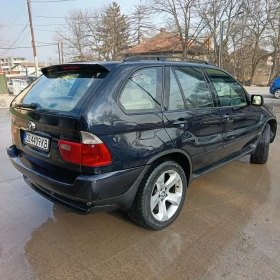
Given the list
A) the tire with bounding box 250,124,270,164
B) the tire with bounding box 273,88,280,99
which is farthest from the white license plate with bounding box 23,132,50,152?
the tire with bounding box 273,88,280,99

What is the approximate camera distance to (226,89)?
3.61 meters

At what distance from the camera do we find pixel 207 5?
27.5 meters

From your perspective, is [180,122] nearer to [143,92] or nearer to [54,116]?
[143,92]

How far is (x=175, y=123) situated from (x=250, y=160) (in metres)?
2.63

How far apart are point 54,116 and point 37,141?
0.40 metres

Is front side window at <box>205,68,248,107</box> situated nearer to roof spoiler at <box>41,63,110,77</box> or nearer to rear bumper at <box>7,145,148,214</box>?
roof spoiler at <box>41,63,110,77</box>

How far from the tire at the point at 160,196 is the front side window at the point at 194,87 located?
29.5 inches

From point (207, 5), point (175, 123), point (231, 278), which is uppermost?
point (207, 5)

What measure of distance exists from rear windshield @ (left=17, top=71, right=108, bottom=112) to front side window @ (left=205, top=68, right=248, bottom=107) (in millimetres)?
1627

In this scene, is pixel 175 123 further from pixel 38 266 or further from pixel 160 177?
pixel 38 266

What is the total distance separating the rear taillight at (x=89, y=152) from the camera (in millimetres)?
2102

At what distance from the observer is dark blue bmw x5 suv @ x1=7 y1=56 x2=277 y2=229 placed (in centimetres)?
216

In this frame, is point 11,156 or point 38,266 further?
point 11,156

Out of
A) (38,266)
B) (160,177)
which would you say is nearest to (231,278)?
(160,177)
